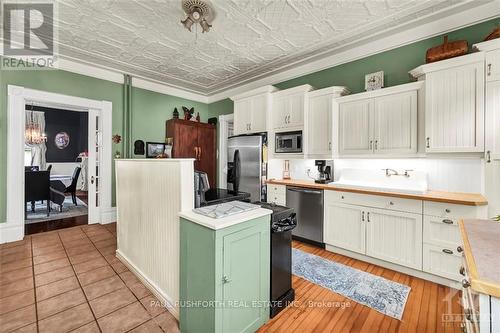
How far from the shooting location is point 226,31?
3.00 metres

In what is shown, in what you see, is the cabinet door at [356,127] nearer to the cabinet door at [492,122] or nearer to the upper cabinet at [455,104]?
the upper cabinet at [455,104]

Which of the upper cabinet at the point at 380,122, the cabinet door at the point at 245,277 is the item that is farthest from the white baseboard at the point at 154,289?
the upper cabinet at the point at 380,122

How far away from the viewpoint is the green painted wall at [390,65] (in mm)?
2508

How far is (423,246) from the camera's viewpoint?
238 centimetres

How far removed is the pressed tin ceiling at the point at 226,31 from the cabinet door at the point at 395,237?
2435 millimetres

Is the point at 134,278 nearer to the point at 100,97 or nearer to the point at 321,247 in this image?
the point at 321,247

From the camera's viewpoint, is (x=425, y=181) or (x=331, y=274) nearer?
(x=331, y=274)

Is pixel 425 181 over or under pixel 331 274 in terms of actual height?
over

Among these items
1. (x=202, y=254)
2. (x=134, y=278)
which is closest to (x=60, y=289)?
(x=134, y=278)

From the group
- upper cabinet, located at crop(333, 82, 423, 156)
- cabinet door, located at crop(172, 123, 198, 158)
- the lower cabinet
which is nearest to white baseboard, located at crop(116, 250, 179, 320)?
the lower cabinet

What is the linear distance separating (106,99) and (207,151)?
238 cm

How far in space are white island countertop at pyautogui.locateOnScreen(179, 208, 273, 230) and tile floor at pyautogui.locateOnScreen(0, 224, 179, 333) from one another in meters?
0.97

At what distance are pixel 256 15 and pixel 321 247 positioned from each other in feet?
11.0

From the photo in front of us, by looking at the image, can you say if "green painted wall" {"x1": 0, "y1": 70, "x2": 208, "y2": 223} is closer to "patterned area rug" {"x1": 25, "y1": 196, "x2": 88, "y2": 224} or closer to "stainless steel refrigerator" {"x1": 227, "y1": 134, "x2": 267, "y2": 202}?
"patterned area rug" {"x1": 25, "y1": 196, "x2": 88, "y2": 224}
